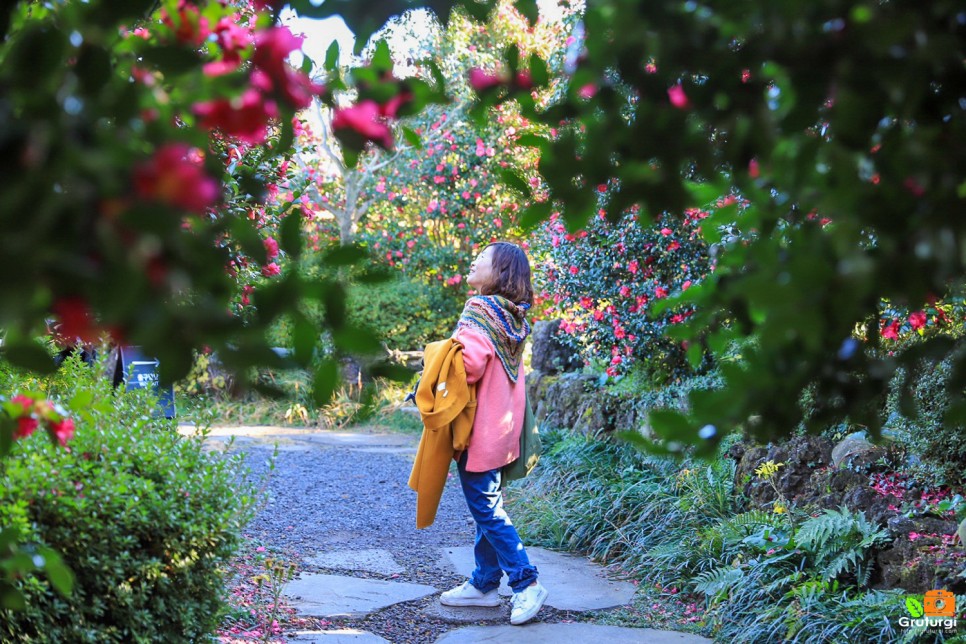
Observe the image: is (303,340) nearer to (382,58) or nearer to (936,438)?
(382,58)

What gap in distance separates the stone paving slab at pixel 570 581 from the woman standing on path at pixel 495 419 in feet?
0.86

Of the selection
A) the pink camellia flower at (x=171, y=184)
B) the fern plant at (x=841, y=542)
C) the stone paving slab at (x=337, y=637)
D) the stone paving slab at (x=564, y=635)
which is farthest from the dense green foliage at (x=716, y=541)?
the pink camellia flower at (x=171, y=184)

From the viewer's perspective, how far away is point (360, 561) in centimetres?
500

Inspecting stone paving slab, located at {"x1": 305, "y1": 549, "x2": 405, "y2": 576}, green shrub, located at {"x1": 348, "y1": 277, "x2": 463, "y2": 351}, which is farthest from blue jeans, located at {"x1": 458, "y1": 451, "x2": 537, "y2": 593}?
green shrub, located at {"x1": 348, "y1": 277, "x2": 463, "y2": 351}

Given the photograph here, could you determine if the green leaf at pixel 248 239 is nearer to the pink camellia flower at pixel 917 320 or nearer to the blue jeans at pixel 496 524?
the pink camellia flower at pixel 917 320

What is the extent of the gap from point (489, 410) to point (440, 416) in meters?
0.25

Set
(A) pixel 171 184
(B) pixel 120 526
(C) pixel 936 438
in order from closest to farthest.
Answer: (A) pixel 171 184, (B) pixel 120 526, (C) pixel 936 438

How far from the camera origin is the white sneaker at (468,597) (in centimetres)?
416

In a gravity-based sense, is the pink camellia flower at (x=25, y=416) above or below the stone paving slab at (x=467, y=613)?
above

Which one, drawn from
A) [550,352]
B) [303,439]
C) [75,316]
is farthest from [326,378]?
[303,439]

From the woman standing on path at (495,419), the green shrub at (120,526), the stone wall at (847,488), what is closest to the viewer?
the green shrub at (120,526)

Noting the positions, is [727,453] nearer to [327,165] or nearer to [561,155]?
[561,155]

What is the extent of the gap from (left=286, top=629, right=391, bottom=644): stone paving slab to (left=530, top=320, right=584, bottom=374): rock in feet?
16.1

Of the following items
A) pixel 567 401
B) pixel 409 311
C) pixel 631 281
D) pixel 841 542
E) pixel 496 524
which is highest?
pixel 631 281
